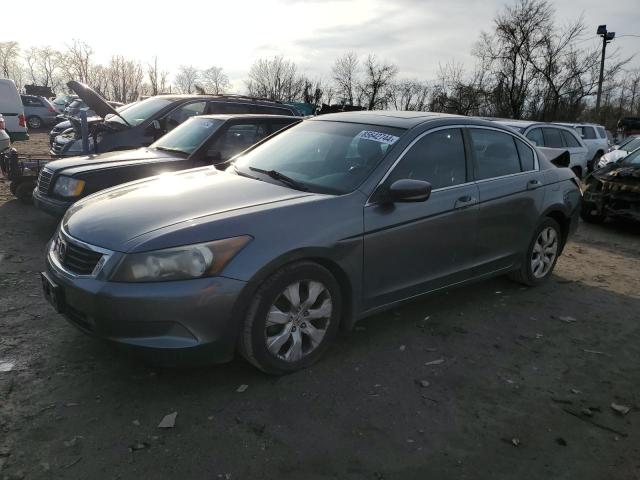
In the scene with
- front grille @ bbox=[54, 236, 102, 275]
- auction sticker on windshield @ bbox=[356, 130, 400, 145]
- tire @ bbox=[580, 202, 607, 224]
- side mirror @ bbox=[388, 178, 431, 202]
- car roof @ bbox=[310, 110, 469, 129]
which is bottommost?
tire @ bbox=[580, 202, 607, 224]

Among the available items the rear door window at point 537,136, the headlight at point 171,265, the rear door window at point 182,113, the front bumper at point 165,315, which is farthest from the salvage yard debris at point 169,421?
the rear door window at point 537,136

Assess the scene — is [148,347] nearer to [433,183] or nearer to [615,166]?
[433,183]

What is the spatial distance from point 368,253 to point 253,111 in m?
6.16

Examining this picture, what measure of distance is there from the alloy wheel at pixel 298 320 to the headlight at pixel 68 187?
355 centimetres

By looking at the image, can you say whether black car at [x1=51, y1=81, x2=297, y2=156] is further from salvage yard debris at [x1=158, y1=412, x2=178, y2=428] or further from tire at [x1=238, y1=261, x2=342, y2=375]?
salvage yard debris at [x1=158, y1=412, x2=178, y2=428]

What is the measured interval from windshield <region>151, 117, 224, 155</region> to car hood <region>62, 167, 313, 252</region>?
8.37 ft

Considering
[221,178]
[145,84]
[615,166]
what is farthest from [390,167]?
[145,84]

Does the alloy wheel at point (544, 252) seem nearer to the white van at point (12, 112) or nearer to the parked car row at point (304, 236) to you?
the parked car row at point (304, 236)

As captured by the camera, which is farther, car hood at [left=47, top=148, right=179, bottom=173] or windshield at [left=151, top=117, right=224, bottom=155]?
windshield at [left=151, top=117, right=224, bottom=155]

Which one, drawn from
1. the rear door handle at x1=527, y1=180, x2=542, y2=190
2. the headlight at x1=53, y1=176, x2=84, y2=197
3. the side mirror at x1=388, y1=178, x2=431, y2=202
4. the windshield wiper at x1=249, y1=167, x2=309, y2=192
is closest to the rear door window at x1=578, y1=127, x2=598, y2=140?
the rear door handle at x1=527, y1=180, x2=542, y2=190

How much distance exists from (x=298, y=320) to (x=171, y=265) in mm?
881

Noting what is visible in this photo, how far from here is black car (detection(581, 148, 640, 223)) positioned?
26.0 ft

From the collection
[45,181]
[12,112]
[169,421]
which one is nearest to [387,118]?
[169,421]

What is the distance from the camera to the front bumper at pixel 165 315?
9.18 ft
